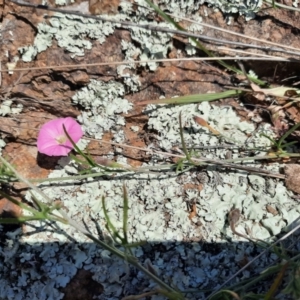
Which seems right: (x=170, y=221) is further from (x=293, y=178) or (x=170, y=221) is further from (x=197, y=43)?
(x=197, y=43)

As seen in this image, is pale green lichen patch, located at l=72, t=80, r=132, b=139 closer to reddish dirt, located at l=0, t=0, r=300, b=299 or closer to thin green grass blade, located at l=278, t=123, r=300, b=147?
reddish dirt, located at l=0, t=0, r=300, b=299

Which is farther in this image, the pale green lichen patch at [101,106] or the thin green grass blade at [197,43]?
the pale green lichen patch at [101,106]

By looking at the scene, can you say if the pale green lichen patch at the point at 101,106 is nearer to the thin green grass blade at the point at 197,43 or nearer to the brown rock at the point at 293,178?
the thin green grass blade at the point at 197,43

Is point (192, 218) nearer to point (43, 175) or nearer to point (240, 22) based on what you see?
point (43, 175)

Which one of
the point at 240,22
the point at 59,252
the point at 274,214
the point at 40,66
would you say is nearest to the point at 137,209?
the point at 59,252

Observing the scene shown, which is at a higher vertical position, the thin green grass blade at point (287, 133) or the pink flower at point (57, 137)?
the thin green grass blade at point (287, 133)

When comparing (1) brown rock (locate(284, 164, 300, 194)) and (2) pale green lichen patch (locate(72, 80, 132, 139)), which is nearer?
(1) brown rock (locate(284, 164, 300, 194))

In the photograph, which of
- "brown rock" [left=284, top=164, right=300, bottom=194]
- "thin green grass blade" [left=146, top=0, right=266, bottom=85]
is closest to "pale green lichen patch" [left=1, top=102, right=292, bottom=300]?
"brown rock" [left=284, top=164, right=300, bottom=194]

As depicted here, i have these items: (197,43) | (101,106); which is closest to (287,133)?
(197,43)

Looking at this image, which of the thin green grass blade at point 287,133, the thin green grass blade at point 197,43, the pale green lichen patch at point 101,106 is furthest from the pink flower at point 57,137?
the thin green grass blade at point 287,133
